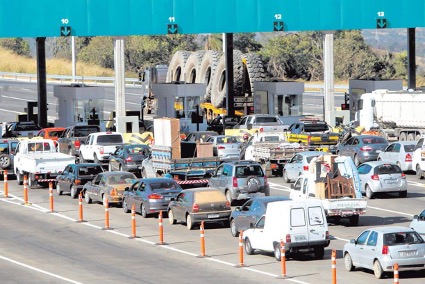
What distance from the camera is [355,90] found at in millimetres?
74562

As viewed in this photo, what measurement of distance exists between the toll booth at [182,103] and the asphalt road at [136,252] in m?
26.8

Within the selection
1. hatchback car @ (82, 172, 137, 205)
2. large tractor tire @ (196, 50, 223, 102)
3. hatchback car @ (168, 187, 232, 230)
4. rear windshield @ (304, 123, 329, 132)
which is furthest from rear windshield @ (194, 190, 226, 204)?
large tractor tire @ (196, 50, 223, 102)

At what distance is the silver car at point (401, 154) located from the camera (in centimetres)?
5206

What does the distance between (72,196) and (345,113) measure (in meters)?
31.0

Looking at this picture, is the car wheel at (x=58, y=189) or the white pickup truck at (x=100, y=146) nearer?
the car wheel at (x=58, y=189)

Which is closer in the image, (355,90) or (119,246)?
(119,246)

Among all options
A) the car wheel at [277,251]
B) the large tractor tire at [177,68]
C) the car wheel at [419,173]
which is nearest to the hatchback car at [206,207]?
the car wheel at [277,251]

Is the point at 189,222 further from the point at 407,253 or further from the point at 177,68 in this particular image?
the point at 177,68

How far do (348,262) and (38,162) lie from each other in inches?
872

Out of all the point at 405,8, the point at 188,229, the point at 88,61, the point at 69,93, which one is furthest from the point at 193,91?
the point at 88,61

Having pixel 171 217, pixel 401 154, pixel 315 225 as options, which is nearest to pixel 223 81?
pixel 401 154

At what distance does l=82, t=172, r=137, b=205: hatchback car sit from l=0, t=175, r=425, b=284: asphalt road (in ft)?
1.40

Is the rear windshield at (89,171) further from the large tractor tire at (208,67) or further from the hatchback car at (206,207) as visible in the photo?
the large tractor tire at (208,67)

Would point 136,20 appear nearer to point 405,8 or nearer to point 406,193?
point 405,8
